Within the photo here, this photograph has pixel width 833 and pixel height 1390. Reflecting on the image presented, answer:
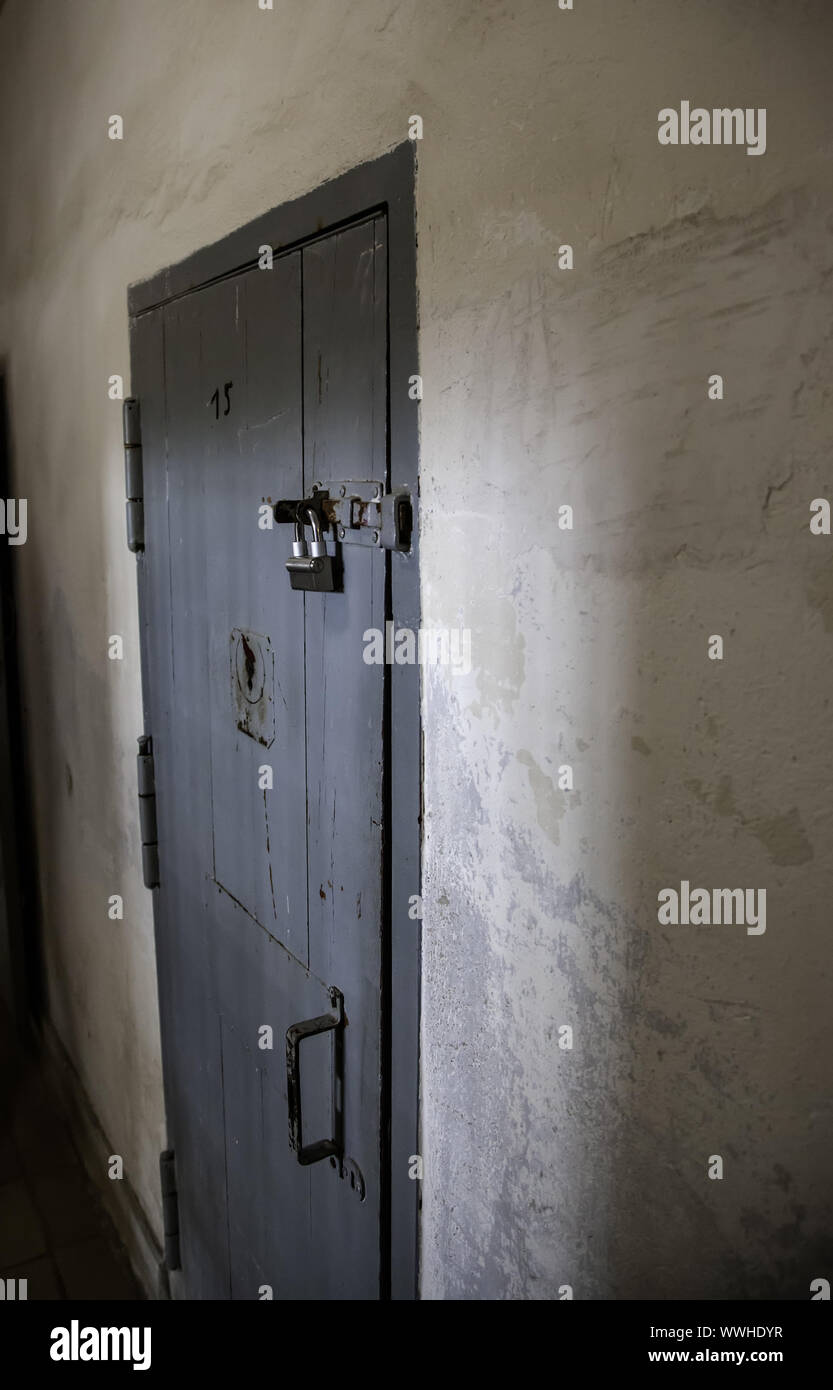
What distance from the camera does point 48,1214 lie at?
94.0 inches

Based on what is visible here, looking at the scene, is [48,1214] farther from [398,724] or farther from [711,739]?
[711,739]

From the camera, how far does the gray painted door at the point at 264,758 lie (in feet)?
3.34

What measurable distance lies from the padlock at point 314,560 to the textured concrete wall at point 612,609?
0.17 m

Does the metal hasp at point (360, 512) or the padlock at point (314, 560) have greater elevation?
the metal hasp at point (360, 512)

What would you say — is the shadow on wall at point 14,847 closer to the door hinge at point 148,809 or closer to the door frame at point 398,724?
the door hinge at point 148,809

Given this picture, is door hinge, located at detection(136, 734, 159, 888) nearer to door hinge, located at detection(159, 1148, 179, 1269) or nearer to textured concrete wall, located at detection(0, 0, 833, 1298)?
door hinge, located at detection(159, 1148, 179, 1269)

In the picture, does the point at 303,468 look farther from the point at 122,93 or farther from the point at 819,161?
the point at 122,93

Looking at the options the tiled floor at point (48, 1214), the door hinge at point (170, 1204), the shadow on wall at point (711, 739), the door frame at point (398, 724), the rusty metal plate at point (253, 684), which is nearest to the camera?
the shadow on wall at point (711, 739)

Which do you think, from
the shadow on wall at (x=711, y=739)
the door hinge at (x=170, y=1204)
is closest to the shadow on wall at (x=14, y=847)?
the door hinge at (x=170, y=1204)

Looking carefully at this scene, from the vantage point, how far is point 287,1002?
126cm

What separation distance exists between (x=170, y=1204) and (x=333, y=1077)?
0.99 metres

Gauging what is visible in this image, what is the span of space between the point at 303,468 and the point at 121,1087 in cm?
177

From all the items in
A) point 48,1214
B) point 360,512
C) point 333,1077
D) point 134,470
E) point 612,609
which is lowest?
point 48,1214

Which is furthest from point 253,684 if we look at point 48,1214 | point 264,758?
point 48,1214
